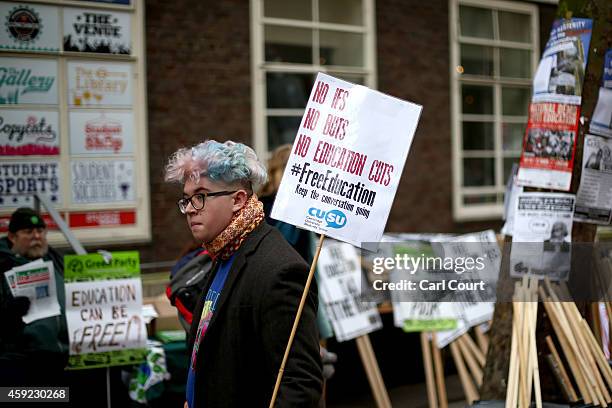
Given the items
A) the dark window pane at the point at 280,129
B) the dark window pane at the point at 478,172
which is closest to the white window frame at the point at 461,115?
the dark window pane at the point at 478,172

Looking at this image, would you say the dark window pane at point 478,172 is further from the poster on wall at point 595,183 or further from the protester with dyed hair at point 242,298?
the protester with dyed hair at point 242,298

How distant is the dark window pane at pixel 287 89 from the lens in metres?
8.00

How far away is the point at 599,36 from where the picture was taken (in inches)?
167

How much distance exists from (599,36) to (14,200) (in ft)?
16.0

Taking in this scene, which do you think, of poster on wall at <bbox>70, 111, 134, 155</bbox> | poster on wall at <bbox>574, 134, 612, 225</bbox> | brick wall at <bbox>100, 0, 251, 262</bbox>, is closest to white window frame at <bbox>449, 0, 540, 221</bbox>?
brick wall at <bbox>100, 0, 251, 262</bbox>

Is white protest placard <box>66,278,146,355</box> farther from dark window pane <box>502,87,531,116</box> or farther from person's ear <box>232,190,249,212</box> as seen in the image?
dark window pane <box>502,87,531,116</box>

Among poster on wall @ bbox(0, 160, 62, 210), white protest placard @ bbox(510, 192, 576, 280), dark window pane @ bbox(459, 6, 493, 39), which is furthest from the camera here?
dark window pane @ bbox(459, 6, 493, 39)

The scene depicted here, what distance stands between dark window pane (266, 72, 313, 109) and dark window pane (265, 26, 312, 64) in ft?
0.61

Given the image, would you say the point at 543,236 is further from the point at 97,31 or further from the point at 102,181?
the point at 97,31

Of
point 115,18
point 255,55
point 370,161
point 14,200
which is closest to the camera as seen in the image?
point 370,161

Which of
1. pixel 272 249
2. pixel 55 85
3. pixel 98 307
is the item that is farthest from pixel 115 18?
pixel 272 249

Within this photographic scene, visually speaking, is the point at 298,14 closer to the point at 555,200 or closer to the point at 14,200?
the point at 14,200

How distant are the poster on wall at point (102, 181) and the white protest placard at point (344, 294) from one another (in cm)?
220

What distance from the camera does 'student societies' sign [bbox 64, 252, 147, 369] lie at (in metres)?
4.34
